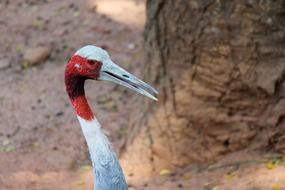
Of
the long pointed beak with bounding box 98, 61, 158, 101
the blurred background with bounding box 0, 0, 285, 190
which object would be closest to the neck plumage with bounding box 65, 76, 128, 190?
the long pointed beak with bounding box 98, 61, 158, 101

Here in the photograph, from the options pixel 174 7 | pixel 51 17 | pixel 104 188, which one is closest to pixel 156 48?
pixel 174 7

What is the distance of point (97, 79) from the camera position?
12.6ft

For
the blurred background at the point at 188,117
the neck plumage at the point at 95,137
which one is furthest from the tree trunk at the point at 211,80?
the neck plumage at the point at 95,137

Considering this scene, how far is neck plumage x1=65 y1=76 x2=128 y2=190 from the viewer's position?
3.87 meters

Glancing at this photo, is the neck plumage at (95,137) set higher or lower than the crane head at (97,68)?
lower

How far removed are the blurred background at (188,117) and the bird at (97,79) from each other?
1364 millimetres

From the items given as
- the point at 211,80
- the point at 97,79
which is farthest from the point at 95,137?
the point at 211,80

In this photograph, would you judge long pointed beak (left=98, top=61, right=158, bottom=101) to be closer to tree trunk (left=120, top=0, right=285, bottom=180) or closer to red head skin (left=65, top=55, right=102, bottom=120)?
red head skin (left=65, top=55, right=102, bottom=120)

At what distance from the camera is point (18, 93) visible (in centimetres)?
690

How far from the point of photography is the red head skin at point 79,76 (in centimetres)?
379

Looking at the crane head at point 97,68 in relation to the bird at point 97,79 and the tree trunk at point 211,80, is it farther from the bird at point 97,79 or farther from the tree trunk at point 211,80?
the tree trunk at point 211,80

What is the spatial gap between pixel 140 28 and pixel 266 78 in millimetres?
2893

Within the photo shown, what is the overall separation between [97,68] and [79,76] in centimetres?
10

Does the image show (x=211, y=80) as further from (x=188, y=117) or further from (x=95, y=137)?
(x=95, y=137)
